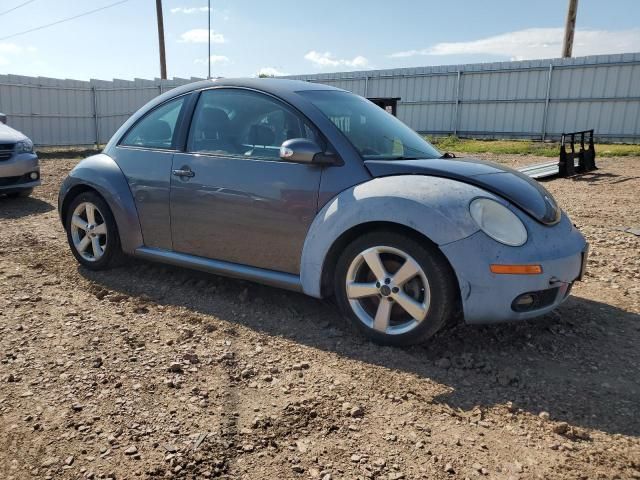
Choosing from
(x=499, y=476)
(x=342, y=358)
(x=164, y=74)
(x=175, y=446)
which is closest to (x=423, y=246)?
(x=342, y=358)

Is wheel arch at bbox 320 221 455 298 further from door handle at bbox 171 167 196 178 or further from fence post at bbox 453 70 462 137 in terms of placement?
fence post at bbox 453 70 462 137

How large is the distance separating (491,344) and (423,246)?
31.9 inches

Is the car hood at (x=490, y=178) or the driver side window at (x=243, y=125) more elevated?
the driver side window at (x=243, y=125)

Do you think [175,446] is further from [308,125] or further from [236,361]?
[308,125]

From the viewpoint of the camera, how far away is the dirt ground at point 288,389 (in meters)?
2.18

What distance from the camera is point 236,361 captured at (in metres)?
3.06

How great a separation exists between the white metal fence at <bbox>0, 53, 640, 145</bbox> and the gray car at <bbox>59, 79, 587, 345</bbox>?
1590cm

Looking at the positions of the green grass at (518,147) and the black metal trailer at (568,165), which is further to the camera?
the green grass at (518,147)

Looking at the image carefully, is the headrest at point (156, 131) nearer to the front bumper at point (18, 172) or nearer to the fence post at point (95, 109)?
the front bumper at point (18, 172)

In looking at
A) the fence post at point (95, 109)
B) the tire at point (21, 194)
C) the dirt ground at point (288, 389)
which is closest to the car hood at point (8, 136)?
the tire at point (21, 194)

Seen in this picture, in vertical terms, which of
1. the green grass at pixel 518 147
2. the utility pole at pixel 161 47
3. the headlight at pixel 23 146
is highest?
the utility pole at pixel 161 47

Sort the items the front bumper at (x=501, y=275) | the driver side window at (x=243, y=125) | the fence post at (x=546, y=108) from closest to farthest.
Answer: the front bumper at (x=501, y=275) → the driver side window at (x=243, y=125) → the fence post at (x=546, y=108)

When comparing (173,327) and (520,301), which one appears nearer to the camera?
(520,301)

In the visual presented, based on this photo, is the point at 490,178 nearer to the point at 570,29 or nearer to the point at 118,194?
the point at 118,194
